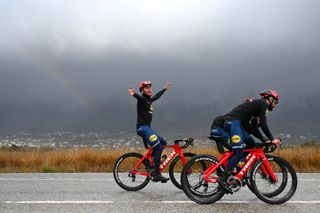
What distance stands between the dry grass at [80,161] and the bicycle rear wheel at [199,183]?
5.85 meters

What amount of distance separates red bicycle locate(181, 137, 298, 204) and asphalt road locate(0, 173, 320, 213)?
6.4 inches

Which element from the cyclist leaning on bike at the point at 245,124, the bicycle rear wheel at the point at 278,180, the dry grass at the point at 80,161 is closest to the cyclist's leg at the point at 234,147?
the cyclist leaning on bike at the point at 245,124

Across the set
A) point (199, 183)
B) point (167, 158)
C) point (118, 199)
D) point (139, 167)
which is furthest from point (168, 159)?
point (118, 199)

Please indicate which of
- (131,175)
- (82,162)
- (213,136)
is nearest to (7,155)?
(82,162)

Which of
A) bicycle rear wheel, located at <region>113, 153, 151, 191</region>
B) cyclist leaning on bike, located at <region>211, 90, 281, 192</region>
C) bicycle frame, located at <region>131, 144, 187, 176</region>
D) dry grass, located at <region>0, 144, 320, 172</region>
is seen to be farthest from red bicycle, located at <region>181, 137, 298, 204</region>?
dry grass, located at <region>0, 144, 320, 172</region>

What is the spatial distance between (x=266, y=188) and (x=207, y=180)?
95cm

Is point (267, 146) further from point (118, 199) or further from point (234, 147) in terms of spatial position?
point (118, 199)

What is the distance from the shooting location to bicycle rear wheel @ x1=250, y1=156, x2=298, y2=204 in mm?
6141

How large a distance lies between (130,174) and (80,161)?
5.56m

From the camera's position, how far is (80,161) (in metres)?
12.7

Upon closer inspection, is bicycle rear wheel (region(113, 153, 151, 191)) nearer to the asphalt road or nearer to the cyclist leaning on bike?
the asphalt road

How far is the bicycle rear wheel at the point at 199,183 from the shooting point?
6189 millimetres

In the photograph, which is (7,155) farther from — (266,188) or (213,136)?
(266,188)

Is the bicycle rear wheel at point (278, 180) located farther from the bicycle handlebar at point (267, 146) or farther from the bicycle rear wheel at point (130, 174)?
the bicycle rear wheel at point (130, 174)
